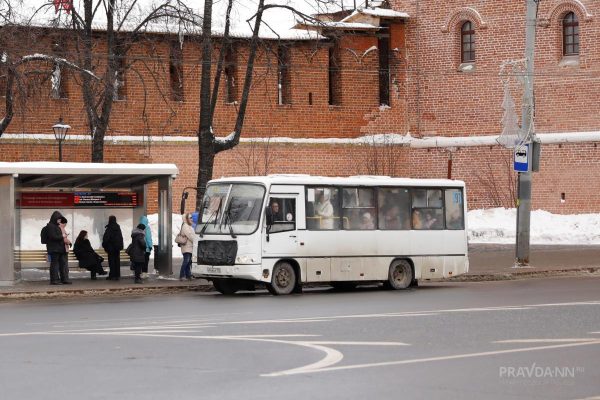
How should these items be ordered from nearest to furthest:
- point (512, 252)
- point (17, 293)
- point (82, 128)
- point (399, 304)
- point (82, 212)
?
point (399, 304) → point (17, 293) → point (82, 212) → point (512, 252) → point (82, 128)

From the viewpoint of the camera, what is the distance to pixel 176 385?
1243cm

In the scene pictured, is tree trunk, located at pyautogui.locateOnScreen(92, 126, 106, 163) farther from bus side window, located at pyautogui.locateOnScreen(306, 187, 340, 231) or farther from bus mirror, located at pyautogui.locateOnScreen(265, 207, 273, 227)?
bus mirror, located at pyautogui.locateOnScreen(265, 207, 273, 227)

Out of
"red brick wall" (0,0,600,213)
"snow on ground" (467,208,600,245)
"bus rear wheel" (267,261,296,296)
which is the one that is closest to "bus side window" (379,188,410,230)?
"bus rear wheel" (267,261,296,296)

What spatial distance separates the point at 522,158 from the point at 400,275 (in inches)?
255

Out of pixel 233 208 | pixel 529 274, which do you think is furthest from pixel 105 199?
pixel 529 274

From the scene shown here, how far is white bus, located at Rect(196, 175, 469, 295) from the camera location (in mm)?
27312

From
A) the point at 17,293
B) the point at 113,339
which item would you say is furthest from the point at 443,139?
the point at 113,339

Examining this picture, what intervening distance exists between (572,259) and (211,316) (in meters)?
19.7

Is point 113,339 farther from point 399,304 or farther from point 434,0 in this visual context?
point 434,0

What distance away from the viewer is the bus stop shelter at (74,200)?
28.5 m

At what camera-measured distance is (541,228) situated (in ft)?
163

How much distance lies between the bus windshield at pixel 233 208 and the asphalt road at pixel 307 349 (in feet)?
10.2

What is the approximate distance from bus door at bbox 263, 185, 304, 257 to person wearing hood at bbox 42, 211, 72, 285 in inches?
177

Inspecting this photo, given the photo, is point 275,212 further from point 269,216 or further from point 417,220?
point 417,220
